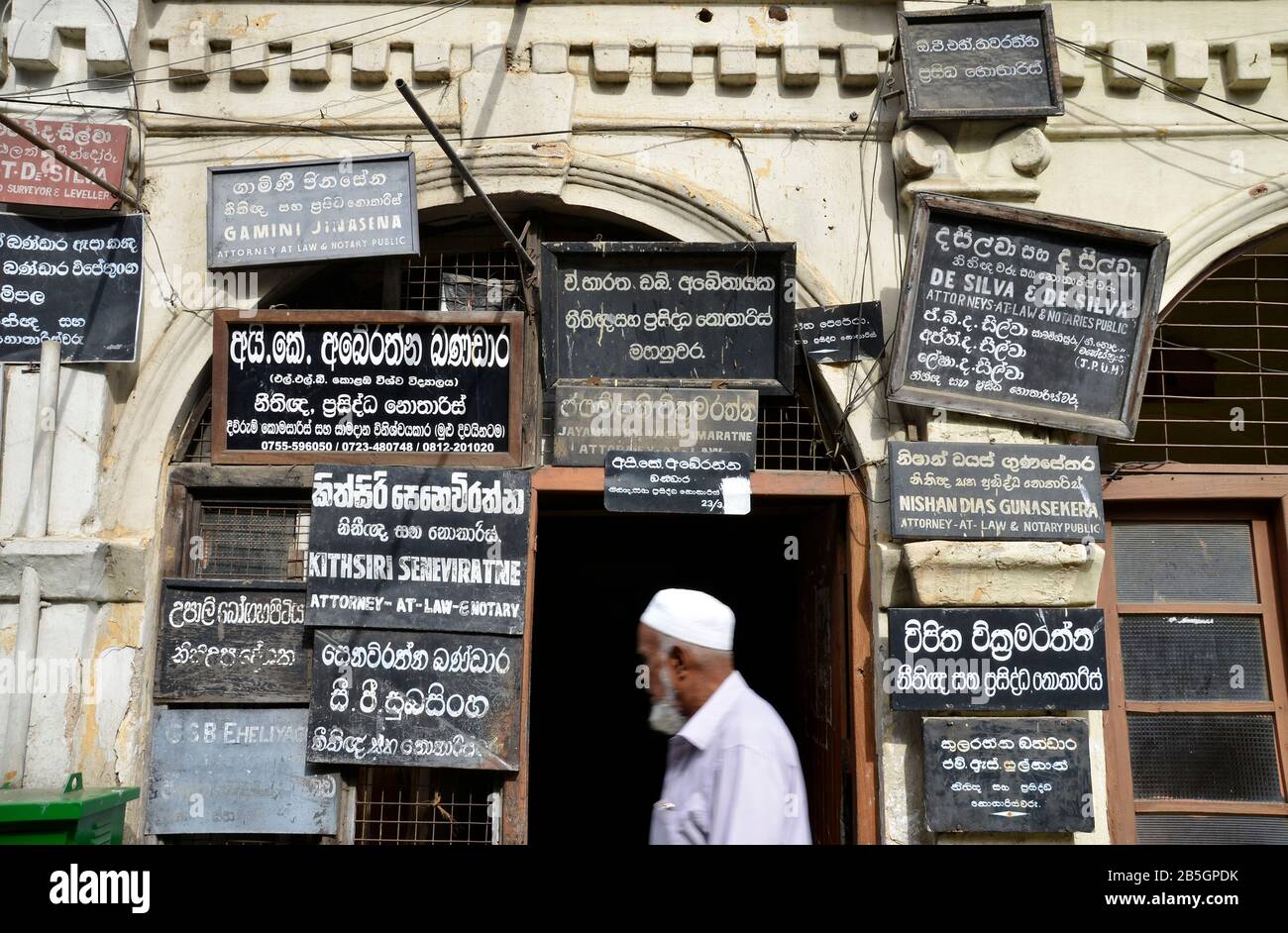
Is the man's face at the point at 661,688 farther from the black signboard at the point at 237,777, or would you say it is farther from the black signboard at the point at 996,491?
the black signboard at the point at 237,777

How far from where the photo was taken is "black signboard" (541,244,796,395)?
16.7ft

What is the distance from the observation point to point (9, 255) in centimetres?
505

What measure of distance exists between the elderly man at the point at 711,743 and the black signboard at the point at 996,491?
2.18 m

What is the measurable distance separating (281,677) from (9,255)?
251 cm

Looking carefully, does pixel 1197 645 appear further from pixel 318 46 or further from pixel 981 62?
pixel 318 46

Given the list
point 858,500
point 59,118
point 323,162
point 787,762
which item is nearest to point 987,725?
point 858,500

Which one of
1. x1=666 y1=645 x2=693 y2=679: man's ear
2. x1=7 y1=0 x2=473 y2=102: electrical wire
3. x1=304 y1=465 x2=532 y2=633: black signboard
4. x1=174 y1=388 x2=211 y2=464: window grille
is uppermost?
x1=7 y1=0 x2=473 y2=102: electrical wire

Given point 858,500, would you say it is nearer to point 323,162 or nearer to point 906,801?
point 906,801

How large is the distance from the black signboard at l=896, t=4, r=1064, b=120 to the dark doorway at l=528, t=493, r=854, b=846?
8.80ft

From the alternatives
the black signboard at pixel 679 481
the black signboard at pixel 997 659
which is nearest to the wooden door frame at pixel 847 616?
the black signboard at pixel 679 481

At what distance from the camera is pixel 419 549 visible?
4980 millimetres

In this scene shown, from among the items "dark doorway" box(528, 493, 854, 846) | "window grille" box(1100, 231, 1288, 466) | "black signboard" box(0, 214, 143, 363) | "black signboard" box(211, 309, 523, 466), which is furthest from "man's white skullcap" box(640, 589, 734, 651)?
"dark doorway" box(528, 493, 854, 846)

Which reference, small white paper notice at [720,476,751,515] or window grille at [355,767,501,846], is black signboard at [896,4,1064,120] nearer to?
small white paper notice at [720,476,751,515]

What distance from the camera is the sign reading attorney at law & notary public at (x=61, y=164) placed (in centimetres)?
502
